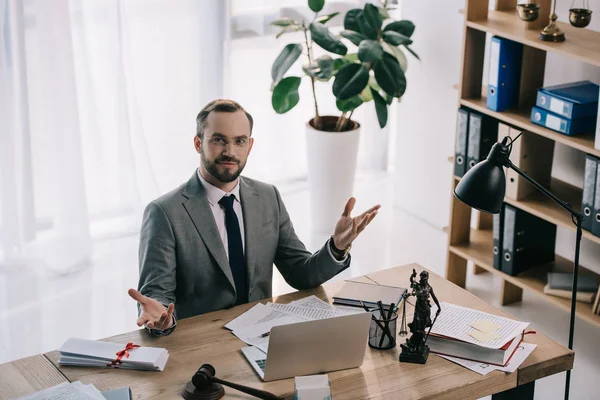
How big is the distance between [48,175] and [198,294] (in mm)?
2221

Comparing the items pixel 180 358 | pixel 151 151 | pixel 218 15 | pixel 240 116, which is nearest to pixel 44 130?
pixel 151 151

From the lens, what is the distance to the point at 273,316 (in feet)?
9.09

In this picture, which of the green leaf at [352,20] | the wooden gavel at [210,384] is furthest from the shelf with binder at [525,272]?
the wooden gavel at [210,384]

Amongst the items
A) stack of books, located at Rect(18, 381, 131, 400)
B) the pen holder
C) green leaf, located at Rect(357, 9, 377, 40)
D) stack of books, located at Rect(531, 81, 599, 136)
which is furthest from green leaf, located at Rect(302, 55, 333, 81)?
stack of books, located at Rect(18, 381, 131, 400)

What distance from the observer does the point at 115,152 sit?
5.04m

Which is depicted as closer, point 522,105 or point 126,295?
point 522,105

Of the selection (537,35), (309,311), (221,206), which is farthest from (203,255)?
(537,35)

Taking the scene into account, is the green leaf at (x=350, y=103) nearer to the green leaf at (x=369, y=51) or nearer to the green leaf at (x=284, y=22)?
the green leaf at (x=369, y=51)

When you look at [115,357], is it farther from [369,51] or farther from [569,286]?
[369,51]

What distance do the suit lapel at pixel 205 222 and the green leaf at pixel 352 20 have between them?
2.23 meters

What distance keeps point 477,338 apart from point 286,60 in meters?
2.64

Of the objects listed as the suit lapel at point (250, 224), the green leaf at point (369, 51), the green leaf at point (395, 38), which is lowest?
the suit lapel at point (250, 224)

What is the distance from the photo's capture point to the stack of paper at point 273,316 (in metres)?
2.66

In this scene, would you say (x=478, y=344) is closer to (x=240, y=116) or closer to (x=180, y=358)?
(x=180, y=358)
